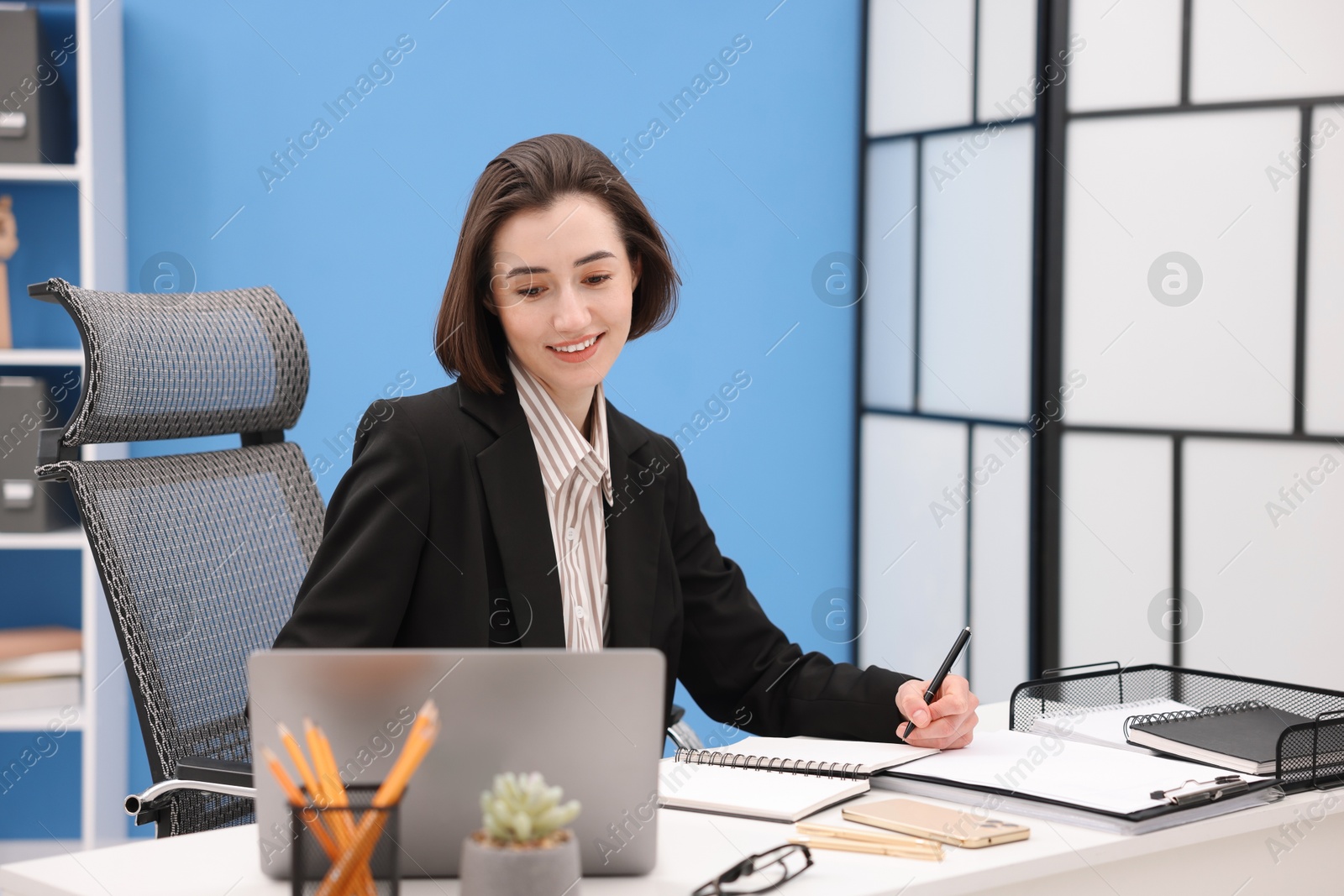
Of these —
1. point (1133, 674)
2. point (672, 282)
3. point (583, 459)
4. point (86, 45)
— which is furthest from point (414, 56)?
point (1133, 674)

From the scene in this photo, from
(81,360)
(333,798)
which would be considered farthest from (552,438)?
(81,360)

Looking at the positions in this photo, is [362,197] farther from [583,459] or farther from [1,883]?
[1,883]

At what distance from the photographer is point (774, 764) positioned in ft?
4.42

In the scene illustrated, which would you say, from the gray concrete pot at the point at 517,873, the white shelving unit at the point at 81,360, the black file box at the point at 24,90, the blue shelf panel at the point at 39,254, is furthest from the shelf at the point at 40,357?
the gray concrete pot at the point at 517,873

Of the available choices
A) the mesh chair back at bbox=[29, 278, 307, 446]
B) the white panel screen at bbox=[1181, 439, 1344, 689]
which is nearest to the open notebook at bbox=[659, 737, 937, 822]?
the mesh chair back at bbox=[29, 278, 307, 446]

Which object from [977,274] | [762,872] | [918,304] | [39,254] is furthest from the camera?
[918,304]

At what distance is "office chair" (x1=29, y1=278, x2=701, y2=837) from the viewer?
1587 mm

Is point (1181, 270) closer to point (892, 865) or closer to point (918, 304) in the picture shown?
point (918, 304)

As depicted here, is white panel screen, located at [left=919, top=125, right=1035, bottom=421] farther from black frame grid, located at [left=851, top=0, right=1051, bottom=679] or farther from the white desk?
the white desk

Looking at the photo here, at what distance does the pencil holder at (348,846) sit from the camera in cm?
83

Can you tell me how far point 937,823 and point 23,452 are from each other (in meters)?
2.31

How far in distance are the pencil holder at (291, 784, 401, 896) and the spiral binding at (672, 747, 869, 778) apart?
0.57m

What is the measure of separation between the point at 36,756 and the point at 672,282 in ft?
7.15

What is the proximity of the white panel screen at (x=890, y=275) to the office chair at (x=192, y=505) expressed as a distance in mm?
1877
